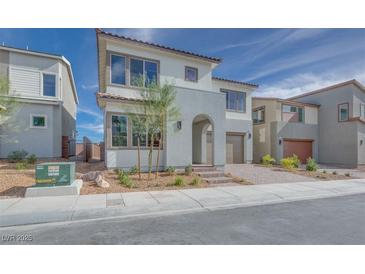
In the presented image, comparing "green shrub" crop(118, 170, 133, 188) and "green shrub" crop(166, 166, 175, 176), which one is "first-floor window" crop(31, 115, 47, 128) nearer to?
"green shrub" crop(118, 170, 133, 188)

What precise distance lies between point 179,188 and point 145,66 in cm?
783

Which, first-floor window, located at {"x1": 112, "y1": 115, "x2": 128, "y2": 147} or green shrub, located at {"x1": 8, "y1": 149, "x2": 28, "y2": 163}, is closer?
first-floor window, located at {"x1": 112, "y1": 115, "x2": 128, "y2": 147}

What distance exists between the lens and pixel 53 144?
15.8 m

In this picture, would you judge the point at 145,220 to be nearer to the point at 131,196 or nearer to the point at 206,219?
the point at 206,219

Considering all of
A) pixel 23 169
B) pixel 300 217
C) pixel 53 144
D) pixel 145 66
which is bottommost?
pixel 300 217

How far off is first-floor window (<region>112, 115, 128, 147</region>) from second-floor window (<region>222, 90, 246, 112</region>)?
897 cm

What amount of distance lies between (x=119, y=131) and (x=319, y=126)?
65.8 feet

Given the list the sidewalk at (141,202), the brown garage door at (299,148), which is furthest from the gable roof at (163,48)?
the brown garage door at (299,148)

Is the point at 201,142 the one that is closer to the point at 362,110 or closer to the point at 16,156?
the point at 16,156

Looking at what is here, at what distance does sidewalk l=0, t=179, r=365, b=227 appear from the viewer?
581 centimetres

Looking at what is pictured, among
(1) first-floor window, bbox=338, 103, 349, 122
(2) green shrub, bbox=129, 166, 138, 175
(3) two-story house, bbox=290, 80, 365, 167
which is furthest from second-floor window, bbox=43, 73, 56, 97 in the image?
(1) first-floor window, bbox=338, 103, 349, 122

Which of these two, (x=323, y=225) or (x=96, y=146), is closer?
(x=323, y=225)

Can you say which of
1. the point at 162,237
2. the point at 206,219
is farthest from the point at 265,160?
the point at 162,237

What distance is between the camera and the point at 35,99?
15.2 metres
